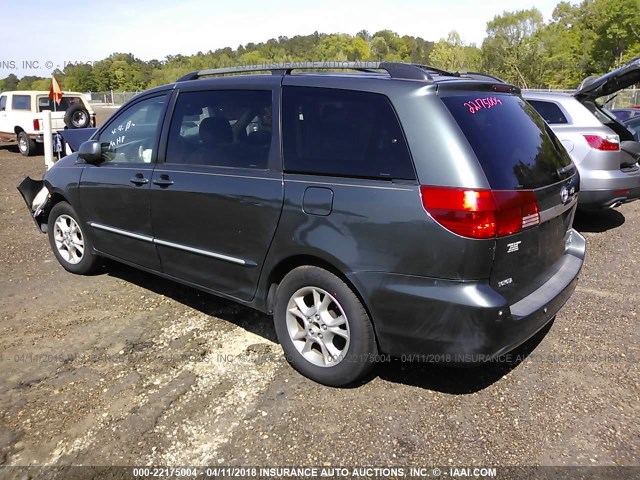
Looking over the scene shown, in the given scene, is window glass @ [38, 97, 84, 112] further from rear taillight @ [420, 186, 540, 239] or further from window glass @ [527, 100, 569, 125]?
rear taillight @ [420, 186, 540, 239]

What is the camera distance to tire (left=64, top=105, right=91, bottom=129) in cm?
1444

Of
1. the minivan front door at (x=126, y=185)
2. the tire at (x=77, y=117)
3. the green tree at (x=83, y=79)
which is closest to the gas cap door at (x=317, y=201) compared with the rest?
the minivan front door at (x=126, y=185)

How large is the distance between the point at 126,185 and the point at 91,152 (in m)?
0.55

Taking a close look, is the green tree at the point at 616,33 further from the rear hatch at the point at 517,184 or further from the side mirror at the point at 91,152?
the side mirror at the point at 91,152

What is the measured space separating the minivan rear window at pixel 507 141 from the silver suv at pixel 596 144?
341 cm

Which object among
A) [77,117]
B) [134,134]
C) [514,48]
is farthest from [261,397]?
[514,48]

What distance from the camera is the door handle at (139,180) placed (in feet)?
13.3

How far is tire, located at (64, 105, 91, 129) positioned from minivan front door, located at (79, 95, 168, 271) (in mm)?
11112

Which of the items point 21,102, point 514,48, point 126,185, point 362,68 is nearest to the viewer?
point 362,68

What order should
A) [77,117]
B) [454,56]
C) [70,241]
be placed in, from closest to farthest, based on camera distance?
[70,241] → [77,117] → [454,56]

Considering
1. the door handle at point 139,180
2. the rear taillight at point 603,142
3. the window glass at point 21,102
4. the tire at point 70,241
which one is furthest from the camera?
the window glass at point 21,102

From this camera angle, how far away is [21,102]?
51.5 feet

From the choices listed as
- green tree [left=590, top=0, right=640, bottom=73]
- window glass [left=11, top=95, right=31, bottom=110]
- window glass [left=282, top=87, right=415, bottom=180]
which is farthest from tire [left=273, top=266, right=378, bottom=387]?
green tree [left=590, top=0, right=640, bottom=73]

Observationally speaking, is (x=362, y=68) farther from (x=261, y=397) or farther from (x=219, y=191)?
(x=261, y=397)
